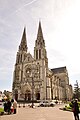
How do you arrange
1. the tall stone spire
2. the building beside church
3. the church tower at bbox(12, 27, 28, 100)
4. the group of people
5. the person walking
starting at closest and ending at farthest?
the person walking < the group of people < the building beside church < the church tower at bbox(12, 27, 28, 100) < the tall stone spire

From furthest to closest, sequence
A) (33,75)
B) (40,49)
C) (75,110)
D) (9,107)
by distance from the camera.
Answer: (40,49), (33,75), (9,107), (75,110)

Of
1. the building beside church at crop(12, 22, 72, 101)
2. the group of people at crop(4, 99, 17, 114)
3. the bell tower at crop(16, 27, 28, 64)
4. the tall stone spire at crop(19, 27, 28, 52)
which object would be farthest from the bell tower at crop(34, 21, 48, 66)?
the group of people at crop(4, 99, 17, 114)

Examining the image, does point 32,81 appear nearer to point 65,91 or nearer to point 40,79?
point 40,79

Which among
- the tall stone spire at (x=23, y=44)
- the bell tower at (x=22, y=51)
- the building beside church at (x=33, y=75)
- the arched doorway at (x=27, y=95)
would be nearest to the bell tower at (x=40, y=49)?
the building beside church at (x=33, y=75)

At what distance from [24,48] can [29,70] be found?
12.0 meters

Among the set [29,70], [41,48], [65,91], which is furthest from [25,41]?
[65,91]

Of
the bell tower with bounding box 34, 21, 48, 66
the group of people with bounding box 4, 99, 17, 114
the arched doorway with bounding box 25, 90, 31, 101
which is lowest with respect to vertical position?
the arched doorway with bounding box 25, 90, 31, 101

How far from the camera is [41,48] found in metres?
57.7

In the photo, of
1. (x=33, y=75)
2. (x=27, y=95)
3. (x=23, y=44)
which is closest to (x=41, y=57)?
(x=33, y=75)

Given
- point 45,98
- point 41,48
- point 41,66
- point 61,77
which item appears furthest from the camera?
point 61,77

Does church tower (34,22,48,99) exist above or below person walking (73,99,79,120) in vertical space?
above

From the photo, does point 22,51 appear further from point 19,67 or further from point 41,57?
point 41,57

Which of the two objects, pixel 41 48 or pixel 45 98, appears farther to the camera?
pixel 41 48

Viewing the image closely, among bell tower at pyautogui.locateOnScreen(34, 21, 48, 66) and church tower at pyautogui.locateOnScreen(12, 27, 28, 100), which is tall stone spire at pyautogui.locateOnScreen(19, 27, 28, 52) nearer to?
church tower at pyautogui.locateOnScreen(12, 27, 28, 100)
